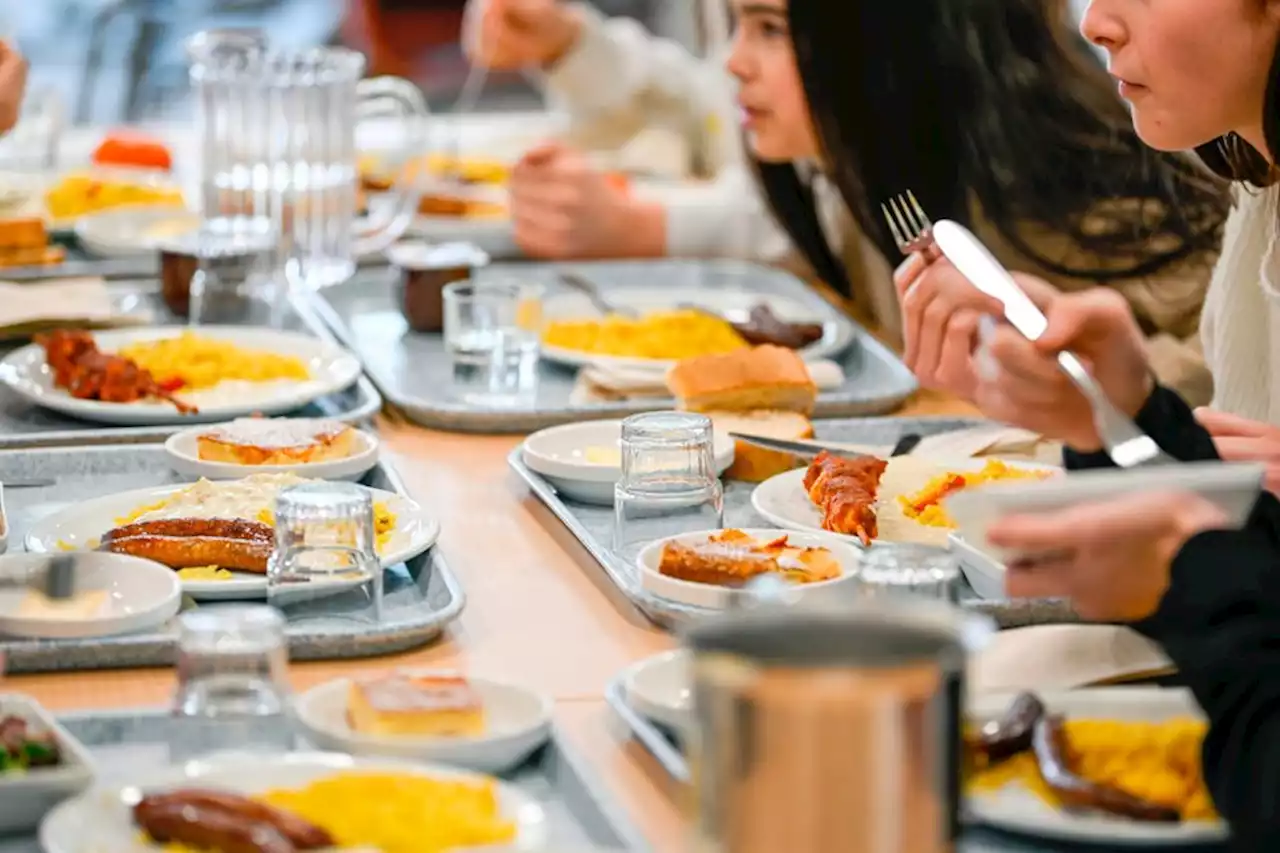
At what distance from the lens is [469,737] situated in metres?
1.28

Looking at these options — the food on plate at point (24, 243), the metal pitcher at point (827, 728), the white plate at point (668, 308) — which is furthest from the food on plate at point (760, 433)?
the food on plate at point (24, 243)

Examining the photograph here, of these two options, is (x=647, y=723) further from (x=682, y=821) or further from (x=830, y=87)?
(x=830, y=87)

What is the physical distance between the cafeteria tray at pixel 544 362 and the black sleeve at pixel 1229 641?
115 cm

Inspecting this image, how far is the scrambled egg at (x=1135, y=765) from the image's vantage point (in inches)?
47.0

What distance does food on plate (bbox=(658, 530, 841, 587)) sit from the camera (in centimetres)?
159

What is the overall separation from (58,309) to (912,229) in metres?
1.17

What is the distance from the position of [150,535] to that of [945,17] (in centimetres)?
153

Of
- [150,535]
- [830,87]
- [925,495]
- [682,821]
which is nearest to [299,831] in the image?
[682,821]

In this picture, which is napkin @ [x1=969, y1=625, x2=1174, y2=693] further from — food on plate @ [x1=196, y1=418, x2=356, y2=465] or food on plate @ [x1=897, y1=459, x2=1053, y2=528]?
food on plate @ [x1=196, y1=418, x2=356, y2=465]

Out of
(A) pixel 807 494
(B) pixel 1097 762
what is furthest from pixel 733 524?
(B) pixel 1097 762

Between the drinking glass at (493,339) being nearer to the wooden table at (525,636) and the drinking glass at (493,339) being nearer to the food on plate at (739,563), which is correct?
the wooden table at (525,636)

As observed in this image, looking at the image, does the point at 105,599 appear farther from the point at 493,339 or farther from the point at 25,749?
the point at 493,339

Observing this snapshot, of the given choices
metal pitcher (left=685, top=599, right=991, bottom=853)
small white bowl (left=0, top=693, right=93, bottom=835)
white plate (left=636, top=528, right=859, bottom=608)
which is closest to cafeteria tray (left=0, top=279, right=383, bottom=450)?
white plate (left=636, top=528, right=859, bottom=608)

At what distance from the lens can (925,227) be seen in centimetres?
184
